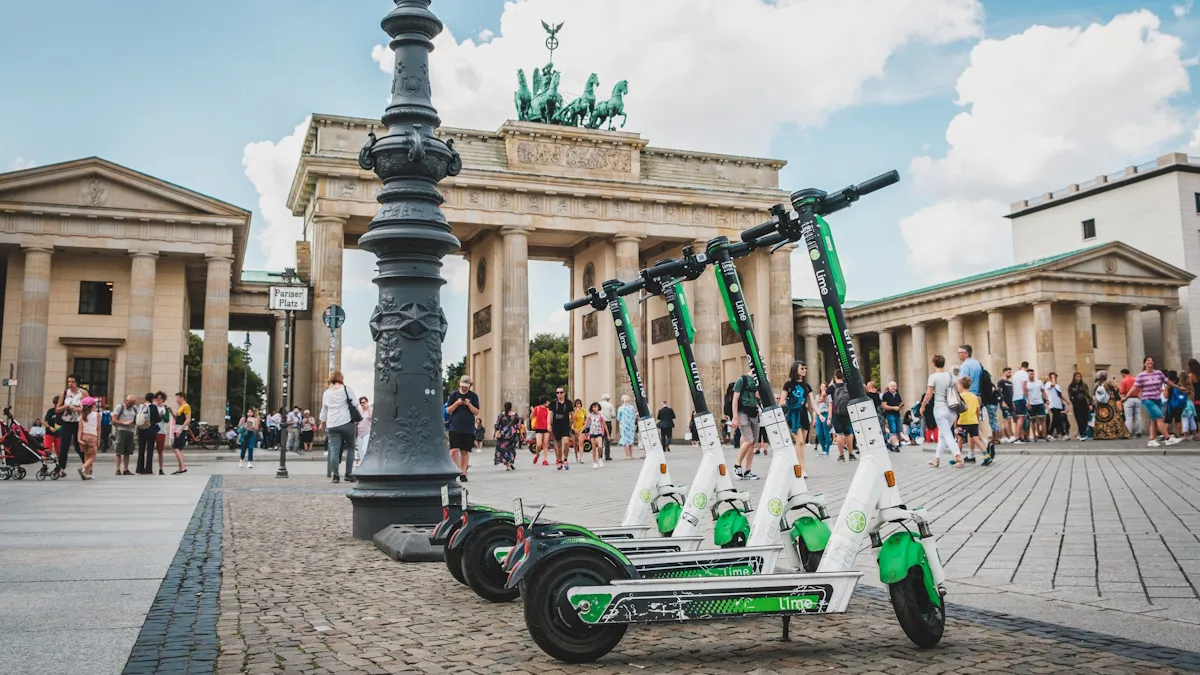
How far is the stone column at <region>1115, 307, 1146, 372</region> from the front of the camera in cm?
5375

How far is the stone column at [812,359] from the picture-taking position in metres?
60.4

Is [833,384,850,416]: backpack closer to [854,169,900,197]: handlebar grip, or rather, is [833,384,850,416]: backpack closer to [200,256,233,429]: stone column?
[854,169,900,197]: handlebar grip

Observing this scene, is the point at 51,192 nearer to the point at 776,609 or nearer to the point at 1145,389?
the point at 1145,389

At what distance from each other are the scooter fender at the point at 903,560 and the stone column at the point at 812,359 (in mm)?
56565

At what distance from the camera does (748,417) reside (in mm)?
15023

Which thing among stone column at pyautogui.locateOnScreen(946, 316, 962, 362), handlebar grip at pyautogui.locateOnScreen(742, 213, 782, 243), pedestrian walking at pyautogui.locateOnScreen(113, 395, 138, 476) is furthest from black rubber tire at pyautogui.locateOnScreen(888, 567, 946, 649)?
stone column at pyautogui.locateOnScreen(946, 316, 962, 362)

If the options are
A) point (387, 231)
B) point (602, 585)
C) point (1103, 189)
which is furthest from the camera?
point (1103, 189)

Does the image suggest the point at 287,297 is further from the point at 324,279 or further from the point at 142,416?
the point at 324,279

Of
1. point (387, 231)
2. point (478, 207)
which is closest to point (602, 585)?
point (387, 231)

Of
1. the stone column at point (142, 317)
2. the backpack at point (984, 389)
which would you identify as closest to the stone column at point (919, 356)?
the stone column at point (142, 317)

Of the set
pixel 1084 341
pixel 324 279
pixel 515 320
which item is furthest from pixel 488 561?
pixel 1084 341

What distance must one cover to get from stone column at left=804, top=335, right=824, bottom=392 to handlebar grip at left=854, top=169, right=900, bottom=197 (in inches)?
2219

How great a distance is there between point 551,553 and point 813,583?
115 centimetres

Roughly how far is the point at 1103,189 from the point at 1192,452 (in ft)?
173
